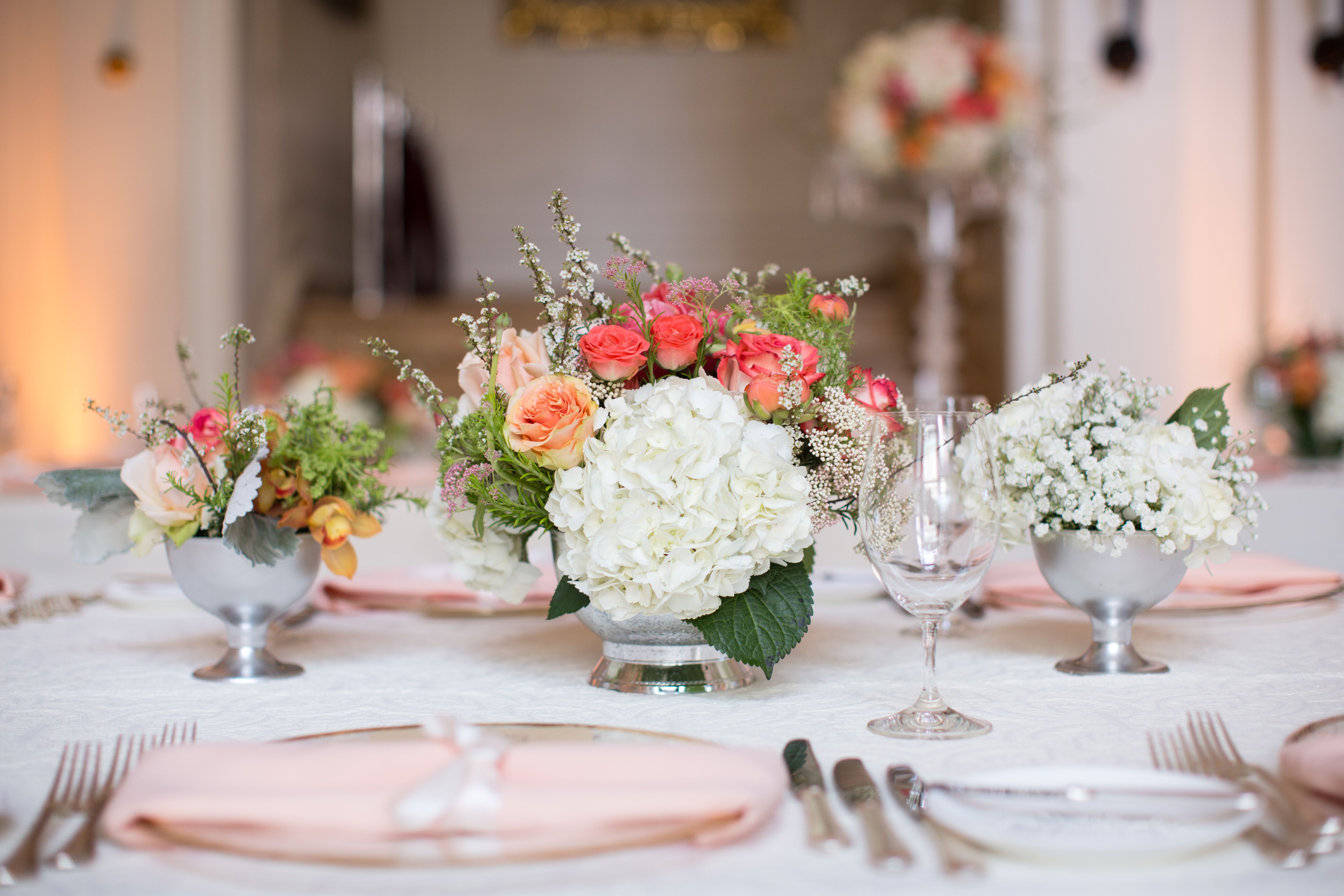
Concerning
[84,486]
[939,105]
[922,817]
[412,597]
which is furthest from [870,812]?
[939,105]

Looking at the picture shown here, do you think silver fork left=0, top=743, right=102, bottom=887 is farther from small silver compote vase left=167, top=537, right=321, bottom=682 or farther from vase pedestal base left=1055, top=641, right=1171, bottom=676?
vase pedestal base left=1055, top=641, right=1171, bottom=676

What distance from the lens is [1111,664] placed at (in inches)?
36.6

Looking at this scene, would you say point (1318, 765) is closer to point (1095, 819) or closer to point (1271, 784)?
point (1271, 784)

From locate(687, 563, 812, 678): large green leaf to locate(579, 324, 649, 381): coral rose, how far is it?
6.9 inches

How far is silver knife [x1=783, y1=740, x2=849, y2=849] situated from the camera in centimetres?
54

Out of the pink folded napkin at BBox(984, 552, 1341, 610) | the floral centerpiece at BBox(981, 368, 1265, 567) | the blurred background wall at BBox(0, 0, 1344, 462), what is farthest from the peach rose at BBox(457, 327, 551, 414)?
the blurred background wall at BBox(0, 0, 1344, 462)

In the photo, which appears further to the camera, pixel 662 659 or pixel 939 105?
pixel 939 105

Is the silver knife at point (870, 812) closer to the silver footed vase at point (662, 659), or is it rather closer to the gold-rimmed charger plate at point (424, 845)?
the gold-rimmed charger plate at point (424, 845)

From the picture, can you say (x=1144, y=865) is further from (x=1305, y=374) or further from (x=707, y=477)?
(x=1305, y=374)

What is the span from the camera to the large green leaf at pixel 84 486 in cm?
91

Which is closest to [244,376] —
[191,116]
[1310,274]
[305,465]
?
[191,116]

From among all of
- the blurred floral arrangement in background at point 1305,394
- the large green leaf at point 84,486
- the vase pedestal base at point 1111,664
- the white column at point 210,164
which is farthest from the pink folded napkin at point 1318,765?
the white column at point 210,164

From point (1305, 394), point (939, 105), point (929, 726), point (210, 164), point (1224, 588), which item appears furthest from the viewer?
point (210, 164)

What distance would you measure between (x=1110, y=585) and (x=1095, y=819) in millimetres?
382
